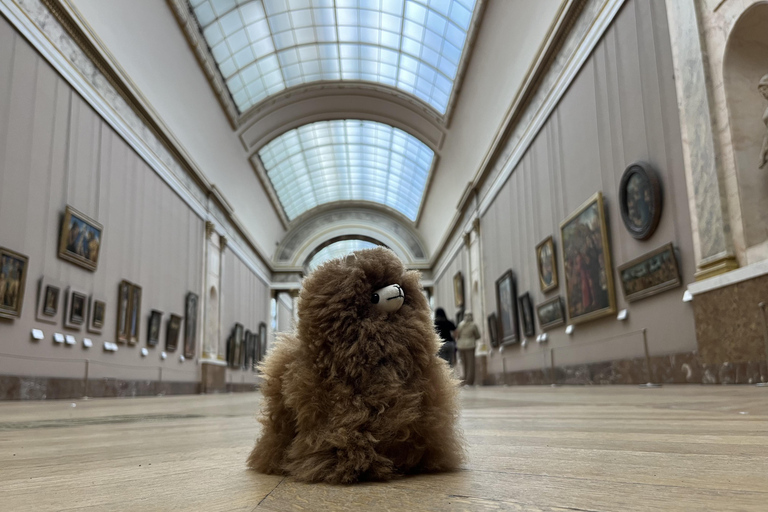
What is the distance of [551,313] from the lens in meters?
12.9

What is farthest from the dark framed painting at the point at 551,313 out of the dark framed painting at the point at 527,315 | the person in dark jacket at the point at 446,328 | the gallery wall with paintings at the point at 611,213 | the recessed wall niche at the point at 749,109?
the recessed wall niche at the point at 749,109

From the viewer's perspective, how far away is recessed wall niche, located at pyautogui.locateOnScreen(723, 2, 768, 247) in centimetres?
666

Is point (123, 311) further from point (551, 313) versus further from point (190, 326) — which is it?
point (551, 313)

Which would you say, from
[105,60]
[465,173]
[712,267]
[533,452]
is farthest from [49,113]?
[465,173]

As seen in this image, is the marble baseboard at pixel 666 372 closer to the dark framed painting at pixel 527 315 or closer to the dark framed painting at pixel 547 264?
the dark framed painting at pixel 527 315

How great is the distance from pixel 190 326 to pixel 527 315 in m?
11.0

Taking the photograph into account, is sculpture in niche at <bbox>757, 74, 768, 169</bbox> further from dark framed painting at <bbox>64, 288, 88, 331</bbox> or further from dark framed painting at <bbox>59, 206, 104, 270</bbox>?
dark framed painting at <bbox>64, 288, 88, 331</bbox>

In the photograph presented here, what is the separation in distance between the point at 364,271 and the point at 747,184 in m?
6.80

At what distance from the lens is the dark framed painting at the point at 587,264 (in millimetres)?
10031

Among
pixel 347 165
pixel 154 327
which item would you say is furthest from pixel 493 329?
pixel 347 165

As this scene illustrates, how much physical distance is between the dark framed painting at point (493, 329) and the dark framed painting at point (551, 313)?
A: 15.0 ft

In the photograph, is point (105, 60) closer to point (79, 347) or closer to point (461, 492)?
point (79, 347)

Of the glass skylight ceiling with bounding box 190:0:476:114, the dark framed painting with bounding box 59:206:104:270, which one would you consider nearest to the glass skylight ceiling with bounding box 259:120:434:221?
the glass skylight ceiling with bounding box 190:0:476:114

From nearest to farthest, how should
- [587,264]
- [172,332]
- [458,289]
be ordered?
[587,264] → [172,332] → [458,289]
